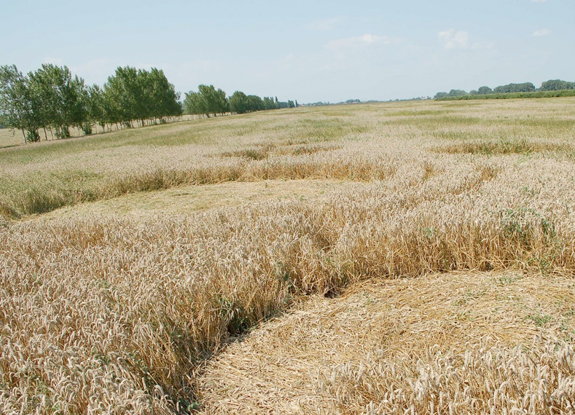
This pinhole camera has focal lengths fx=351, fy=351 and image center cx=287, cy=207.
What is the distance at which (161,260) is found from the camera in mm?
4340

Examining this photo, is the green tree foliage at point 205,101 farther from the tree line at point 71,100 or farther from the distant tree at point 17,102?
the distant tree at point 17,102

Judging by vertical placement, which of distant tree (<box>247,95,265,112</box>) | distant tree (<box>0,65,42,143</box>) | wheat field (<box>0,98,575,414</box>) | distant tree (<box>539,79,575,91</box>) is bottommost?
wheat field (<box>0,98,575,414</box>)

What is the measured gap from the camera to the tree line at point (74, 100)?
1966 inches

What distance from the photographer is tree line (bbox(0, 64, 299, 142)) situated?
49.9 metres

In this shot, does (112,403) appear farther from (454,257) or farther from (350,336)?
(454,257)

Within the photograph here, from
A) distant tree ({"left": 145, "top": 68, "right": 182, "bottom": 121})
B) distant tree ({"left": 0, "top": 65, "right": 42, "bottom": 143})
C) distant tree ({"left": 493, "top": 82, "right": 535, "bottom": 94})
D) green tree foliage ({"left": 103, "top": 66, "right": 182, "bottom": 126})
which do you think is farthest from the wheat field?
distant tree ({"left": 493, "top": 82, "right": 535, "bottom": 94})

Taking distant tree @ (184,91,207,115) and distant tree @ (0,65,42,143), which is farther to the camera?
distant tree @ (184,91,207,115)

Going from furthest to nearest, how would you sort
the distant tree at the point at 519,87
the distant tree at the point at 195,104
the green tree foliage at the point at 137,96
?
1. the distant tree at the point at 519,87
2. the distant tree at the point at 195,104
3. the green tree foliage at the point at 137,96

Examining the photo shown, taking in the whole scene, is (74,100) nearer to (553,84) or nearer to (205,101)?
(205,101)

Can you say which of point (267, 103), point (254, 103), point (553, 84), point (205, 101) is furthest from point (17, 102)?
point (553, 84)

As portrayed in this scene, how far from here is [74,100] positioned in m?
56.6

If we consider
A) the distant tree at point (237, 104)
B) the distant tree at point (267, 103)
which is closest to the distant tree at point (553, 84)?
the distant tree at point (267, 103)

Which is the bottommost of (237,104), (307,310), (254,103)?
(307,310)

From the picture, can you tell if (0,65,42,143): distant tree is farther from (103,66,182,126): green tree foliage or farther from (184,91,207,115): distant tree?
(184,91,207,115): distant tree
